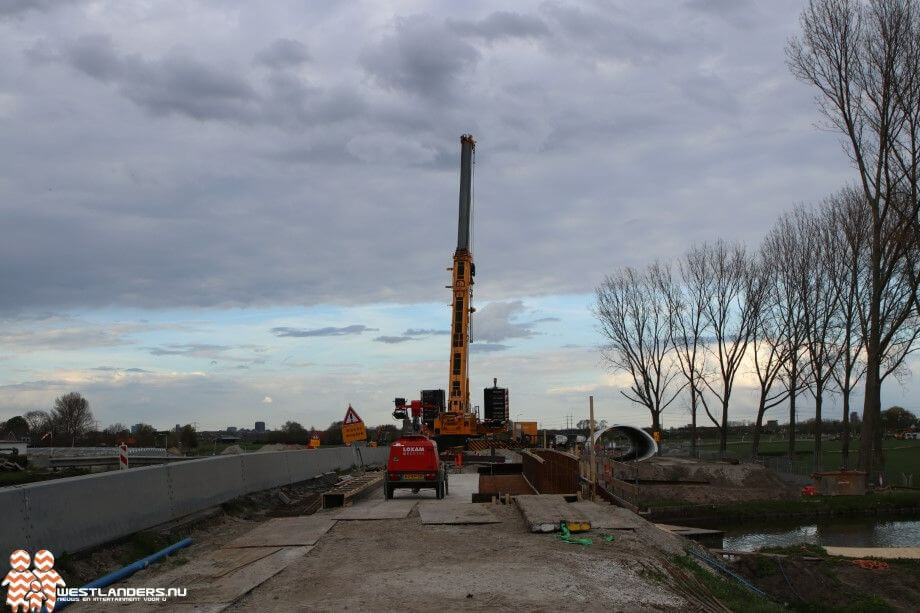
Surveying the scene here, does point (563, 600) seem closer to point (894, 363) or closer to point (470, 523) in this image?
point (470, 523)

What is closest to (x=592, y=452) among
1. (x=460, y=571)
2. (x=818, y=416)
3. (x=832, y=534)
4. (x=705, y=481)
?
(x=460, y=571)

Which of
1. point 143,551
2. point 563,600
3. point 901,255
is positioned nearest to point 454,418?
point 901,255

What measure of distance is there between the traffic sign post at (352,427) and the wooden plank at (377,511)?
14.6ft

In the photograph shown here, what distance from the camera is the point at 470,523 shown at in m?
15.2

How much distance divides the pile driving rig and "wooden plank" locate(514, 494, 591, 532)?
22976mm

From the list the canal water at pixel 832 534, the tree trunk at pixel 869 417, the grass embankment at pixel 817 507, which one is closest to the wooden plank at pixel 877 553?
the canal water at pixel 832 534

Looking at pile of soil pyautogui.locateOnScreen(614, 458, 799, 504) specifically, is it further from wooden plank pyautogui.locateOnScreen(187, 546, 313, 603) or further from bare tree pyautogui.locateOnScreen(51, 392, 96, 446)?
bare tree pyautogui.locateOnScreen(51, 392, 96, 446)

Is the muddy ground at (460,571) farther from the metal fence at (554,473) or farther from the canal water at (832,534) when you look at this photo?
the canal water at (832,534)

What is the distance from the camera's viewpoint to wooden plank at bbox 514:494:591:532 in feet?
44.2

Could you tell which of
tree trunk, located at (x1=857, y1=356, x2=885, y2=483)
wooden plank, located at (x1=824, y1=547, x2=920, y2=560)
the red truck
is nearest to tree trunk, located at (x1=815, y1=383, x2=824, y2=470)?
tree trunk, located at (x1=857, y1=356, x2=885, y2=483)

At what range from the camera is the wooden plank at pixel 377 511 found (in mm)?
16641

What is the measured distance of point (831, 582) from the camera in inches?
655

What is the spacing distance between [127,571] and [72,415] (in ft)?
392

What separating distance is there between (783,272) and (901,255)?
47.9 feet
